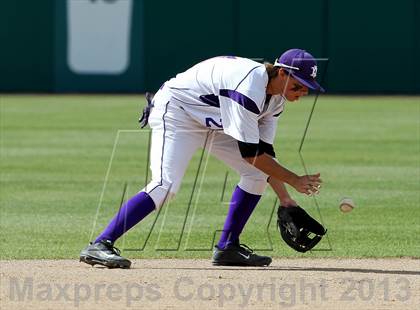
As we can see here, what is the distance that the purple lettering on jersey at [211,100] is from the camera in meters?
7.25

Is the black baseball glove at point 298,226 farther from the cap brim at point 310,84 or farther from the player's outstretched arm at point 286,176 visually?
the cap brim at point 310,84

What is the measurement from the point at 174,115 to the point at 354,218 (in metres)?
3.63

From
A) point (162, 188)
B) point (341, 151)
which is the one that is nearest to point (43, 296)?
point (162, 188)

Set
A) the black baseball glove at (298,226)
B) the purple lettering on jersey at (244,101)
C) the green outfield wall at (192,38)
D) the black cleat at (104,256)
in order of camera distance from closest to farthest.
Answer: the purple lettering on jersey at (244,101) < the black cleat at (104,256) < the black baseball glove at (298,226) < the green outfield wall at (192,38)

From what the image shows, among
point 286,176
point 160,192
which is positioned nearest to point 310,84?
point 286,176

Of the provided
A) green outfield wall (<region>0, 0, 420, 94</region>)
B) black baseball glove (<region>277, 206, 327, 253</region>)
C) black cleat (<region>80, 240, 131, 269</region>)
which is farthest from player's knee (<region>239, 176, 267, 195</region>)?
green outfield wall (<region>0, 0, 420, 94</region>)

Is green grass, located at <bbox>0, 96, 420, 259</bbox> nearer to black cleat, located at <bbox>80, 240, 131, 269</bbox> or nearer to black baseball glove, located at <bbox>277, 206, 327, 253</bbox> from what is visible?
black baseball glove, located at <bbox>277, 206, 327, 253</bbox>

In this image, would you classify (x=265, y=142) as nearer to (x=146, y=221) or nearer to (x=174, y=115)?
(x=174, y=115)

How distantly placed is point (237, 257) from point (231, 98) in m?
1.27

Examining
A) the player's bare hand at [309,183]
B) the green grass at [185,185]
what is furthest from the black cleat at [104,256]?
the player's bare hand at [309,183]

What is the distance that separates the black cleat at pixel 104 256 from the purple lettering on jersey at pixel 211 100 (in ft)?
3.70

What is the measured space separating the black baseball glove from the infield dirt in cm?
18

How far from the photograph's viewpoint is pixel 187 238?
924 centimetres

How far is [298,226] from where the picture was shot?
25.0 feet
